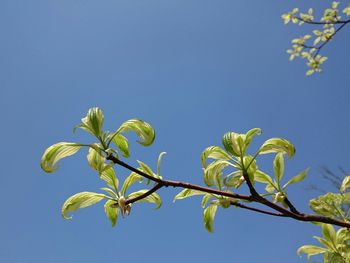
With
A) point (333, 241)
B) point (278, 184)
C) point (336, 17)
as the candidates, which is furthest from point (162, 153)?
point (336, 17)

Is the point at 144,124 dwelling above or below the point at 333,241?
above

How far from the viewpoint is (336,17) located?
11.7ft

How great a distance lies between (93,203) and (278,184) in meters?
0.60

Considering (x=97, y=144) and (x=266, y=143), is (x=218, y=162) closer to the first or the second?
(x=266, y=143)

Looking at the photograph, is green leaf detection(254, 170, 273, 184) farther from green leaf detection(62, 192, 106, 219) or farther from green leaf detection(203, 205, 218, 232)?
green leaf detection(62, 192, 106, 219)

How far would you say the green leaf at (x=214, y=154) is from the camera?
1.17 m

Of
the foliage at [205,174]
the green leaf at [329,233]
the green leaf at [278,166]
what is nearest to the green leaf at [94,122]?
the foliage at [205,174]

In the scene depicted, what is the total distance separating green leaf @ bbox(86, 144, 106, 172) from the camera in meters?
1.07

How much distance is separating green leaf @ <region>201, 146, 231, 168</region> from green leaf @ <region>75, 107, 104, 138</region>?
32 cm

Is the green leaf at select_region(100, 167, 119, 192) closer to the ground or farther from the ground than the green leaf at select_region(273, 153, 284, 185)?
farther from the ground

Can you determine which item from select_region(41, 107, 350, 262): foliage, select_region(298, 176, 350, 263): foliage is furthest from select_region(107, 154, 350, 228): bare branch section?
select_region(298, 176, 350, 263): foliage

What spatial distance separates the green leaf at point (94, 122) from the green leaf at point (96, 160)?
2.2 inches

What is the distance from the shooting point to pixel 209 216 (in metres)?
1.28

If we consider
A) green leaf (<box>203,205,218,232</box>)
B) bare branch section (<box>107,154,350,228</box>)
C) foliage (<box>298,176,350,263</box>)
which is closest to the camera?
bare branch section (<box>107,154,350,228</box>)
